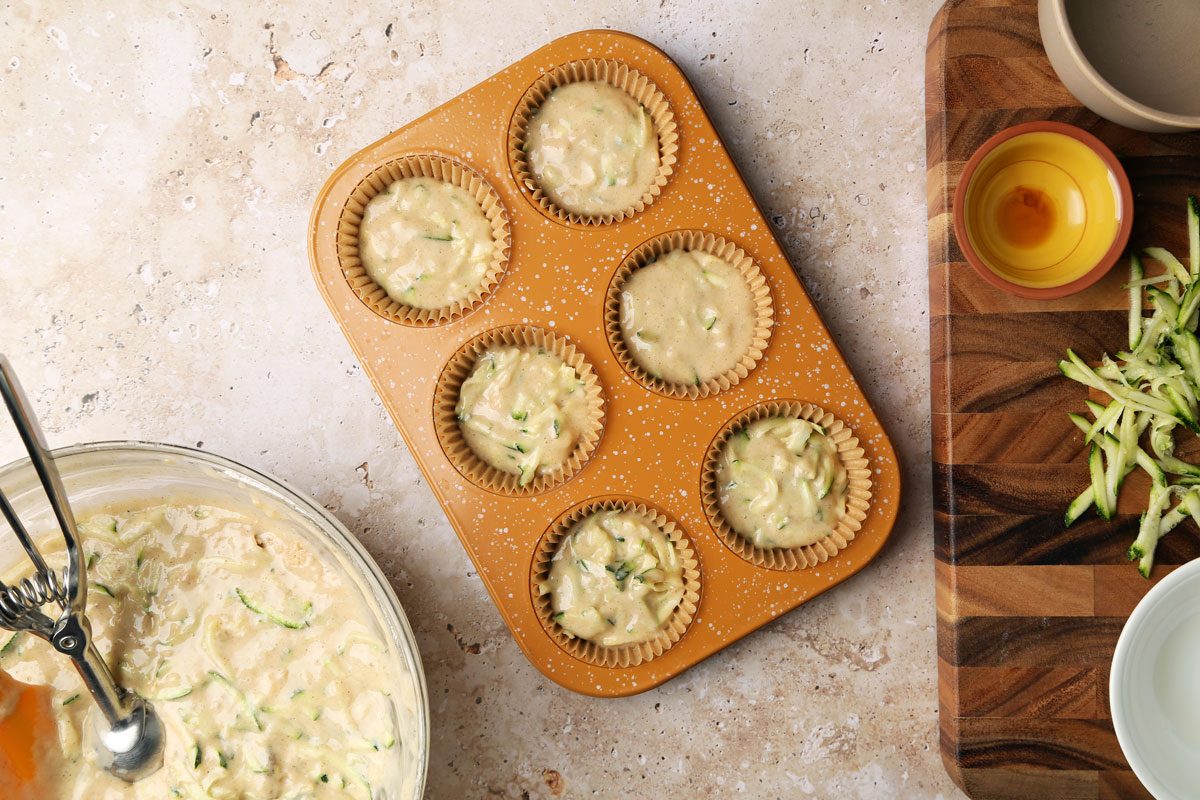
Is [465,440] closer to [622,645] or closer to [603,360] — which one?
[603,360]

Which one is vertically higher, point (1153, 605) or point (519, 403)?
point (519, 403)

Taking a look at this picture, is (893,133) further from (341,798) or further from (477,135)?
(341,798)

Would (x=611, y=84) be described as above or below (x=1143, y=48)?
above

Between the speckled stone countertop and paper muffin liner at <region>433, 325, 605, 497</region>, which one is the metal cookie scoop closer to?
the speckled stone countertop

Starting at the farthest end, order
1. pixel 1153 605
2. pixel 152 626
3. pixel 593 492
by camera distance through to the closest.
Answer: pixel 593 492
pixel 152 626
pixel 1153 605

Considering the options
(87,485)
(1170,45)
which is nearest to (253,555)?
(87,485)

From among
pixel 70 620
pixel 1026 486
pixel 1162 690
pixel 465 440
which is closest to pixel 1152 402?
pixel 1026 486

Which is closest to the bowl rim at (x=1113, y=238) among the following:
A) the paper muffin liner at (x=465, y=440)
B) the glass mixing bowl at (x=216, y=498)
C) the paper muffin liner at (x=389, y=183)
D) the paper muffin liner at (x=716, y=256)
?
the paper muffin liner at (x=716, y=256)
